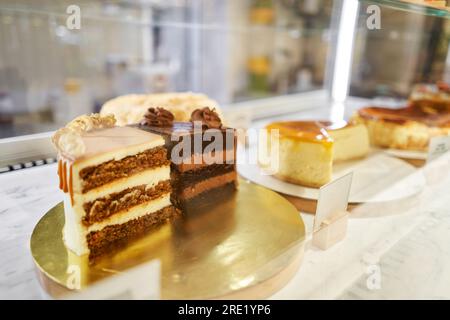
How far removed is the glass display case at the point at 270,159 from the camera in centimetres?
115

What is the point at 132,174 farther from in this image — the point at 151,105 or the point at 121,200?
the point at 151,105

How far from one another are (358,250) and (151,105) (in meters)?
1.30

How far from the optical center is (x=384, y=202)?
162 cm

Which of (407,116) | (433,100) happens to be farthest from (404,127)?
(433,100)

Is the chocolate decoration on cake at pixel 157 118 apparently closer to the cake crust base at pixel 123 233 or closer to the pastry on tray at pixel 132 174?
the pastry on tray at pixel 132 174

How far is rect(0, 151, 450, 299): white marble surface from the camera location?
3.67 ft

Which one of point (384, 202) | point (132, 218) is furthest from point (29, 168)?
point (384, 202)

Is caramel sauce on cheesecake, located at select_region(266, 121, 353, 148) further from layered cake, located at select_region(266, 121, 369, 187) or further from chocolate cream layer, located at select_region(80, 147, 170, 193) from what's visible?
chocolate cream layer, located at select_region(80, 147, 170, 193)

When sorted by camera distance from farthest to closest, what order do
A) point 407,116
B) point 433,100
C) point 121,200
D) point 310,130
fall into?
1. point 433,100
2. point 407,116
3. point 310,130
4. point 121,200

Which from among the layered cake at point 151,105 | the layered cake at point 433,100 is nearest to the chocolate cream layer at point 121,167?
the layered cake at point 151,105

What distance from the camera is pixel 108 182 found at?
1242 mm

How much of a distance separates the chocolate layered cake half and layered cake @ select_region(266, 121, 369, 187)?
1.14ft

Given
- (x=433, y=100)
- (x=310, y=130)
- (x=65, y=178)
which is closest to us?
(x=65, y=178)

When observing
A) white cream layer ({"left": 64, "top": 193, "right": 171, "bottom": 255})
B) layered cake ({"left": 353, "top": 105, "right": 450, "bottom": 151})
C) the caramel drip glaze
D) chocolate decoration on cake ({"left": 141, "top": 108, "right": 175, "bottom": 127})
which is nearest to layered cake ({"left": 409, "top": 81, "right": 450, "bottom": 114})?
layered cake ({"left": 353, "top": 105, "right": 450, "bottom": 151})
